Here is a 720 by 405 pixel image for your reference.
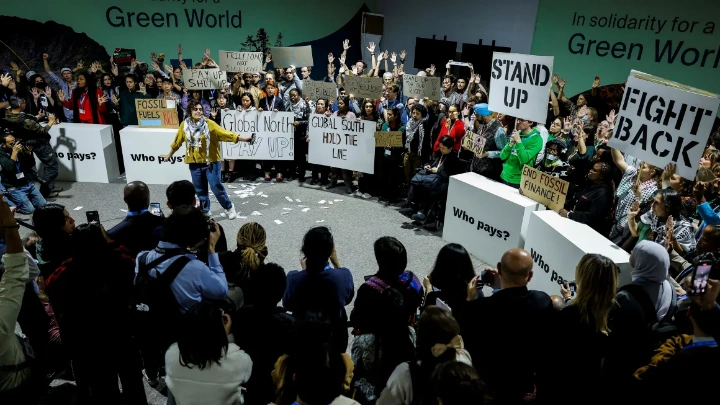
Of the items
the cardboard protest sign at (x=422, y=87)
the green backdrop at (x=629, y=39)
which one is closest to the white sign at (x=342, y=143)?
the cardboard protest sign at (x=422, y=87)

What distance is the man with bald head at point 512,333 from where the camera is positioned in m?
2.68

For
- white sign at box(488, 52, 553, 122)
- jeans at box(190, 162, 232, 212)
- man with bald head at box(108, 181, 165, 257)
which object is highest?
white sign at box(488, 52, 553, 122)

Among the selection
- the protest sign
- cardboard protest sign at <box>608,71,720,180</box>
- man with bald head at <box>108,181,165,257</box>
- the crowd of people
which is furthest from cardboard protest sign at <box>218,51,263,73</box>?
cardboard protest sign at <box>608,71,720,180</box>

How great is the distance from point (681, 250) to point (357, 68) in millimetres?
8251

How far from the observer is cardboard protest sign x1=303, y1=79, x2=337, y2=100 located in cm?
853

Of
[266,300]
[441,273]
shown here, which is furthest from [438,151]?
[266,300]

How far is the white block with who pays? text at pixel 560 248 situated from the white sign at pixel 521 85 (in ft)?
4.07

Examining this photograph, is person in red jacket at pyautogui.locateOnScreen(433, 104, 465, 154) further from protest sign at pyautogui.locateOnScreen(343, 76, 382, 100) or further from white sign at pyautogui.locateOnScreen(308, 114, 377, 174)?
protest sign at pyautogui.locateOnScreen(343, 76, 382, 100)

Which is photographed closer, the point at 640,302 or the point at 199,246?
the point at 640,302

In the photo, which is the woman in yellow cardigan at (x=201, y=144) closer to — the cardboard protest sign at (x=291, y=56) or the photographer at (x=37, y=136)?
the photographer at (x=37, y=136)

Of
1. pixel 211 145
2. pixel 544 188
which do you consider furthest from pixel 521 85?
pixel 211 145

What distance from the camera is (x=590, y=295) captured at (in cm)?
280

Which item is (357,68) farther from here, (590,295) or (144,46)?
(590,295)

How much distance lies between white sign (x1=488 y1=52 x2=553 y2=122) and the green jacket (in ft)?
1.32
